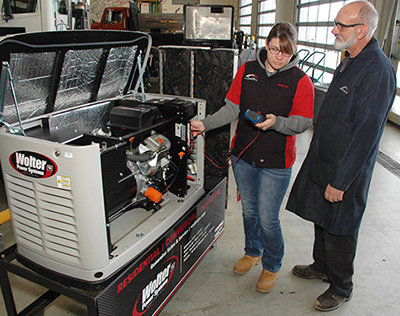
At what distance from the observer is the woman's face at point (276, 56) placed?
173 cm

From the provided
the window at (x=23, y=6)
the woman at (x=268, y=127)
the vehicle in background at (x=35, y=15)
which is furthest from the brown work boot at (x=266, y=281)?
the window at (x=23, y=6)

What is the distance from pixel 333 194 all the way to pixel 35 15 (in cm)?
451

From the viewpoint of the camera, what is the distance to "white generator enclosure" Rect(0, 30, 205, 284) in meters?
1.28

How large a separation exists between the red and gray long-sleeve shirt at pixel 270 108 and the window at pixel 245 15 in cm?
1518

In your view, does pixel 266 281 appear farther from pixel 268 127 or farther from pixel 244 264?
pixel 268 127

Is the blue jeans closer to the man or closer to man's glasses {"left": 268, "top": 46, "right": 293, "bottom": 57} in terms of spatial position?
the man

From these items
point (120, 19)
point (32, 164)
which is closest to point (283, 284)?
point (32, 164)

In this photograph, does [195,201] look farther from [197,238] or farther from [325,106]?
[325,106]

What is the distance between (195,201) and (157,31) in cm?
858

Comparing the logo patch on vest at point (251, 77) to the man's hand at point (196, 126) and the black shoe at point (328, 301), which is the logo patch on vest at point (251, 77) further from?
the black shoe at point (328, 301)

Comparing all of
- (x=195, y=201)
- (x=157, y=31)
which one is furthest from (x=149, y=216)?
(x=157, y=31)

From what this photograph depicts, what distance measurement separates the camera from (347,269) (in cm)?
193

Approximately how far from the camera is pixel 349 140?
165cm

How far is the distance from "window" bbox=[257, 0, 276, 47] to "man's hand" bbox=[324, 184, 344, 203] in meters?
11.5
